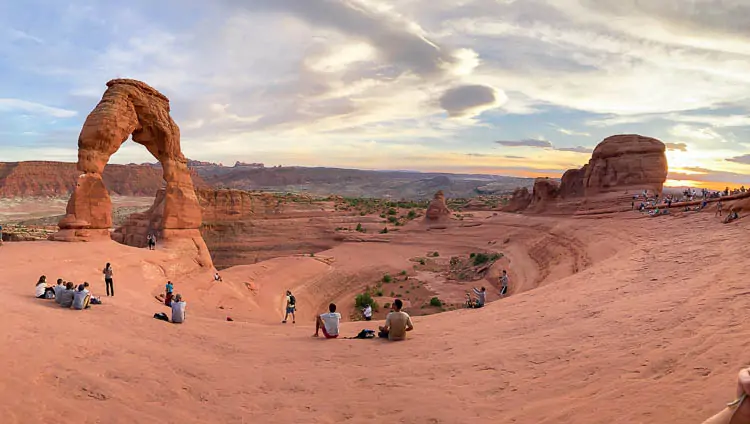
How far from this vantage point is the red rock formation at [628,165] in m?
35.0

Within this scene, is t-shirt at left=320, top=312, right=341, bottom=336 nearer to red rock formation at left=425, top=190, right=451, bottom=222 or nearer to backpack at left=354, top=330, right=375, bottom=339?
backpack at left=354, top=330, right=375, bottom=339

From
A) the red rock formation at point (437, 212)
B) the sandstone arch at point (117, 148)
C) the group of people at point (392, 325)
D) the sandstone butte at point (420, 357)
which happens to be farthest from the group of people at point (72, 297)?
the red rock formation at point (437, 212)

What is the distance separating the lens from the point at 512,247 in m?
34.6

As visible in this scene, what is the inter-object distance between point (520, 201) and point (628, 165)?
1669cm

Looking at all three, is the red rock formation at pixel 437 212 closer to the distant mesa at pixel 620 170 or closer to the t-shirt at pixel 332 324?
the distant mesa at pixel 620 170

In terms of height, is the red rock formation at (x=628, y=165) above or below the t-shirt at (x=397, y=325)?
above

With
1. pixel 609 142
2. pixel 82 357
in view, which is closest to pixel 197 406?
pixel 82 357

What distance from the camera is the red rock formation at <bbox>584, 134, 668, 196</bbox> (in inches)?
1379

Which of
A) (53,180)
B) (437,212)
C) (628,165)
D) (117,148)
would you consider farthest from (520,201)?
(53,180)

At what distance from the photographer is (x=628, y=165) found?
35.8 metres

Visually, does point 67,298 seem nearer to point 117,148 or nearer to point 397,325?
point 397,325

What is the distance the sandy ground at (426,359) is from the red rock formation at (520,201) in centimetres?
3653

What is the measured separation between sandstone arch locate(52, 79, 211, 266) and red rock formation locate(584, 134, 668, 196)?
112 ft

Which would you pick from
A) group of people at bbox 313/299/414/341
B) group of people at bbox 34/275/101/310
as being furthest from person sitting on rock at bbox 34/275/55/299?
group of people at bbox 313/299/414/341
